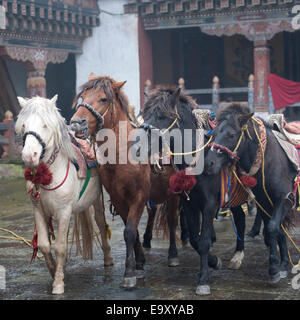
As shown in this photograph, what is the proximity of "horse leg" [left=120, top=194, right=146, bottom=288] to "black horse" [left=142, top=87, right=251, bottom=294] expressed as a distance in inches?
18.3

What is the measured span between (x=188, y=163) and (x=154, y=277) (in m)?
1.21

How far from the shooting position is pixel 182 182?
4.99 m

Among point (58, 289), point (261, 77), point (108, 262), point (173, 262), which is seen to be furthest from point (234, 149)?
point (261, 77)

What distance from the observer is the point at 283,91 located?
14805 mm

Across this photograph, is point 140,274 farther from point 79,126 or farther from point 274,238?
point 79,126

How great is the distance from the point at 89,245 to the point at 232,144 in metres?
1.99

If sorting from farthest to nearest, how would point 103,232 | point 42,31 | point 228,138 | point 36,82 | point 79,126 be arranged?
1. point 36,82
2. point 42,31
3. point 103,232
4. point 228,138
5. point 79,126

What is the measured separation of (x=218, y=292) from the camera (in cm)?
481

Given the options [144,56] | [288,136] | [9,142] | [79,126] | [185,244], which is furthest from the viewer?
[144,56]

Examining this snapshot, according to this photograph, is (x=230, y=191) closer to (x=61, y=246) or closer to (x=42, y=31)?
(x=61, y=246)

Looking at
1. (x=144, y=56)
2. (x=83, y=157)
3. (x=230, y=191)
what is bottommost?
(x=230, y=191)

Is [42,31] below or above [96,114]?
above

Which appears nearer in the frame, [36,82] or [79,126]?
[79,126]

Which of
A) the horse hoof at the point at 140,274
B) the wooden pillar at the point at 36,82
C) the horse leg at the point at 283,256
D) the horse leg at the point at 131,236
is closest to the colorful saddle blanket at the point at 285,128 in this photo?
the horse leg at the point at 283,256
